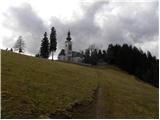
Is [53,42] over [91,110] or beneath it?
over

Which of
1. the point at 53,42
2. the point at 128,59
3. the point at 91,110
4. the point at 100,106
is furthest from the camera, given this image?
the point at 128,59

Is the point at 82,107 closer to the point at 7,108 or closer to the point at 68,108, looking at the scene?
the point at 68,108

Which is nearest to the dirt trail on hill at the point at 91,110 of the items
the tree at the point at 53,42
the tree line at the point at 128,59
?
the tree line at the point at 128,59

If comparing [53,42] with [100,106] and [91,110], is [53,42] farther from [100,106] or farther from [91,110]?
[91,110]

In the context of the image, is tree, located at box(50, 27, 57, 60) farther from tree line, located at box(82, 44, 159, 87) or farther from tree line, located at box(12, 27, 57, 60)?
tree line, located at box(82, 44, 159, 87)

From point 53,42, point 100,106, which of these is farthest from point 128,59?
point 100,106

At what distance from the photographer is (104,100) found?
987 inches

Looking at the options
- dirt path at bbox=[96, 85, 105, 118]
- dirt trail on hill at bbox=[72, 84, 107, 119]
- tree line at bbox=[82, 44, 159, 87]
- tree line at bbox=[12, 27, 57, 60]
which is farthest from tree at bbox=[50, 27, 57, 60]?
dirt trail on hill at bbox=[72, 84, 107, 119]

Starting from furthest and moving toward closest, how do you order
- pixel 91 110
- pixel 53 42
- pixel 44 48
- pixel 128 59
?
1. pixel 128 59
2. pixel 53 42
3. pixel 44 48
4. pixel 91 110

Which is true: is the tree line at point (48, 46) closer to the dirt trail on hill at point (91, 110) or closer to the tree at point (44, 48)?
the tree at point (44, 48)

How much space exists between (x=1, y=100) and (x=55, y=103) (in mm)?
3810

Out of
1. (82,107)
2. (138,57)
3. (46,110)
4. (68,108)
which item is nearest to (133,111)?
(82,107)

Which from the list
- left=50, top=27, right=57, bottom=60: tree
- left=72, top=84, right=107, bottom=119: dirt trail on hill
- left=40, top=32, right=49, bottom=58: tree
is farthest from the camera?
left=50, top=27, right=57, bottom=60: tree

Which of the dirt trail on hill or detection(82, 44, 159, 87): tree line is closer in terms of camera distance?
the dirt trail on hill
